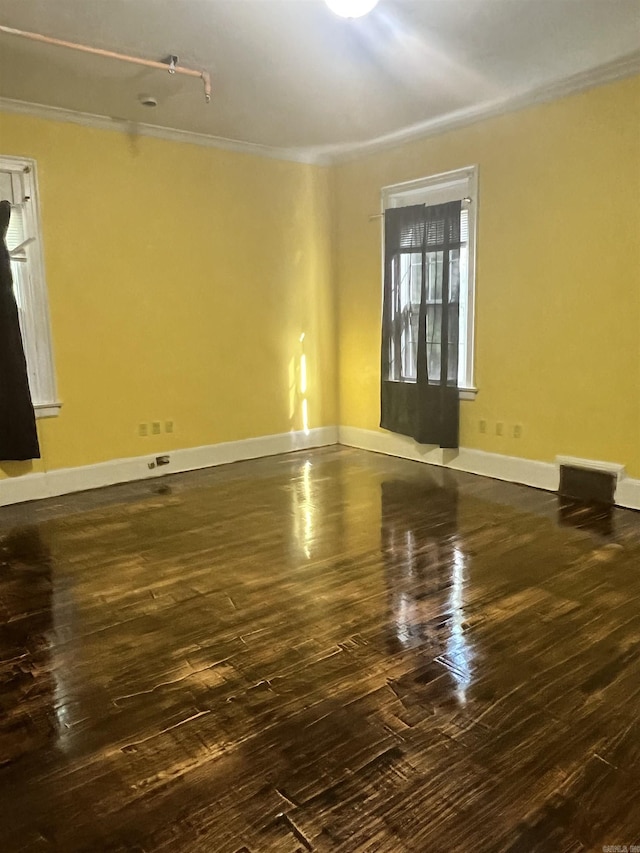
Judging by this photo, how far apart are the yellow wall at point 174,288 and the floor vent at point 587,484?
245 cm

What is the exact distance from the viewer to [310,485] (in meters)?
4.81

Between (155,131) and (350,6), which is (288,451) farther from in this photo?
(350,6)

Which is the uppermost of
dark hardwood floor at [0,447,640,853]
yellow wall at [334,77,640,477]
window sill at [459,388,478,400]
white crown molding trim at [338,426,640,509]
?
yellow wall at [334,77,640,477]

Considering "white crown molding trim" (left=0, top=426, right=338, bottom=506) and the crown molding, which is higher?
the crown molding

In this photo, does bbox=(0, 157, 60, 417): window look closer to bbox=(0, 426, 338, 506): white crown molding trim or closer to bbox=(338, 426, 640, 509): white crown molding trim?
bbox=(0, 426, 338, 506): white crown molding trim

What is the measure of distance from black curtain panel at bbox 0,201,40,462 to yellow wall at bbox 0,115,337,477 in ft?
0.54

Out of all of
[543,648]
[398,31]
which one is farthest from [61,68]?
[543,648]

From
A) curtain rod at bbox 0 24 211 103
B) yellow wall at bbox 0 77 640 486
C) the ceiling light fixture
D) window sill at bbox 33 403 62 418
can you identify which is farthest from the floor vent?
window sill at bbox 33 403 62 418

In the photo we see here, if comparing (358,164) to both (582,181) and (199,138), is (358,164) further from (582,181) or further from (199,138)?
(582,181)

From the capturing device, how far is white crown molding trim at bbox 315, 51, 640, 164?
378cm

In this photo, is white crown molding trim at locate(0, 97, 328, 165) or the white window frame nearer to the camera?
white crown molding trim at locate(0, 97, 328, 165)

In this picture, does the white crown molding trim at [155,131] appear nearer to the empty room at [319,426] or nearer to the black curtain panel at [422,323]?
the empty room at [319,426]

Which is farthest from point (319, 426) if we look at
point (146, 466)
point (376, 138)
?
point (376, 138)

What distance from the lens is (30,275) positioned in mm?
4434
